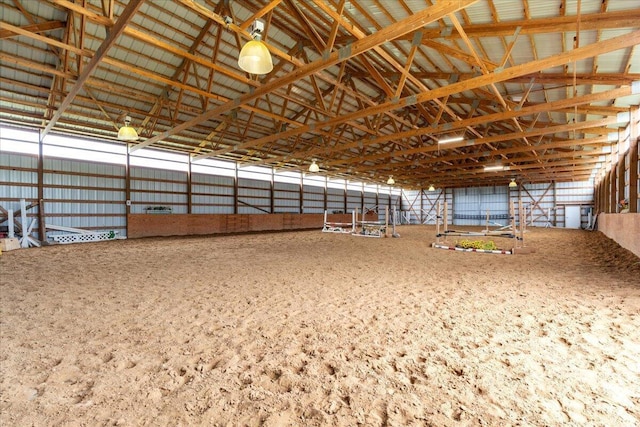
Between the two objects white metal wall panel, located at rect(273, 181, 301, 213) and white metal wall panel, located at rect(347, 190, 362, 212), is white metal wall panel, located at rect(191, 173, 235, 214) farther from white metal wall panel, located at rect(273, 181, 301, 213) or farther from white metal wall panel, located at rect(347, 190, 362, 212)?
white metal wall panel, located at rect(347, 190, 362, 212)

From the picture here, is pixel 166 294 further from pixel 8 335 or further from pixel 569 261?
pixel 569 261

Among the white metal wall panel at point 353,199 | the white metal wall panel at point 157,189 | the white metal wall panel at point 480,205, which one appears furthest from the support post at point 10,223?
the white metal wall panel at point 480,205

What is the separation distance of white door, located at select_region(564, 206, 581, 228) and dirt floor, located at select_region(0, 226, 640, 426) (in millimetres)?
26744

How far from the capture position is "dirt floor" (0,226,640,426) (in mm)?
1912

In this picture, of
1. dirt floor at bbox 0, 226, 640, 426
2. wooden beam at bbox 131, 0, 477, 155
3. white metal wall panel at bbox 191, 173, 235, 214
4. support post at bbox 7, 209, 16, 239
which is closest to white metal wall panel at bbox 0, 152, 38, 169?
support post at bbox 7, 209, 16, 239

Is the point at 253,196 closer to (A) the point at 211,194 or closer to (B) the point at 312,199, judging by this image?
(A) the point at 211,194

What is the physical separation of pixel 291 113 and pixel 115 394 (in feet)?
44.7

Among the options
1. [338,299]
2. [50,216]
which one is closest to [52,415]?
[338,299]

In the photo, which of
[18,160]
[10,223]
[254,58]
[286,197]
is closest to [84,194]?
[18,160]

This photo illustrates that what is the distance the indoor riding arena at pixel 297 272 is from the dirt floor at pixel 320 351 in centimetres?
2

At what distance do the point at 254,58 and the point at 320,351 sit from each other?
4.04 m

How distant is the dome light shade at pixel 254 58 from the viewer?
4164mm

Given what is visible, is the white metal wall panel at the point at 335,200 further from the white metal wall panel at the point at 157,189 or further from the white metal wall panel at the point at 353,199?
the white metal wall panel at the point at 157,189

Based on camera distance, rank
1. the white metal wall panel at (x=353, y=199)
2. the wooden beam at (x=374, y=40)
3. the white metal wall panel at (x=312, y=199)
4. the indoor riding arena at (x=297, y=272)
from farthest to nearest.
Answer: the white metal wall panel at (x=353, y=199) < the white metal wall panel at (x=312, y=199) < the wooden beam at (x=374, y=40) < the indoor riding arena at (x=297, y=272)
